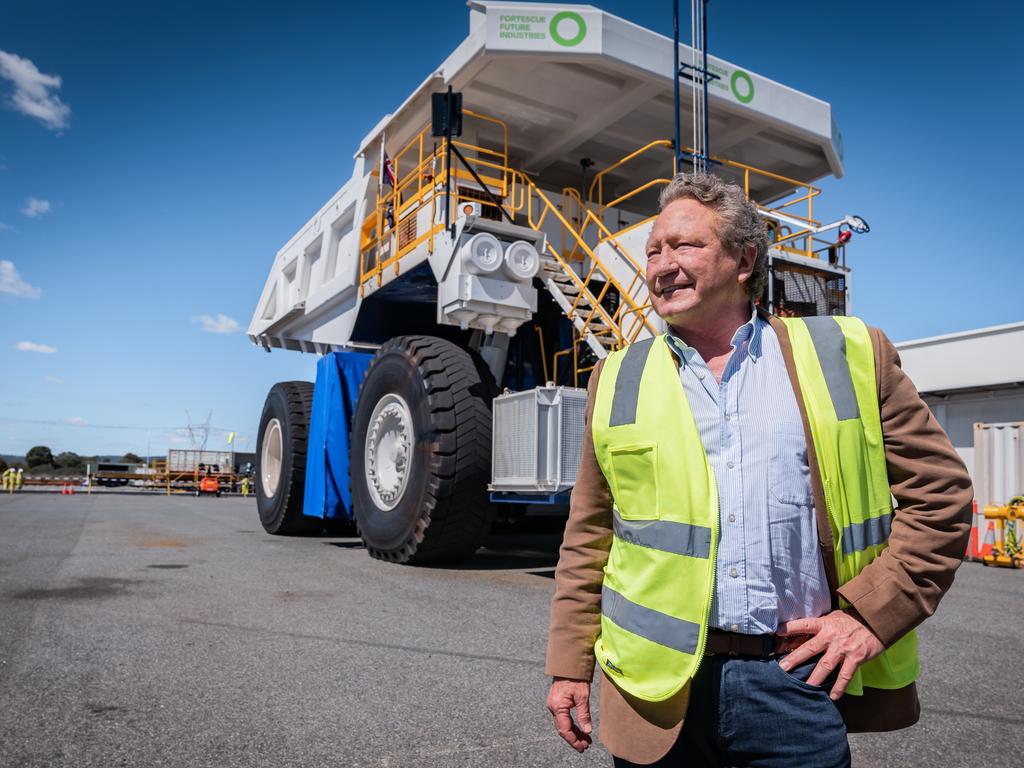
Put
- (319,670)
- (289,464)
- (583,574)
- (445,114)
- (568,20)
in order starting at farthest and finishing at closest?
1. (289,464)
2. (568,20)
3. (445,114)
4. (319,670)
5. (583,574)

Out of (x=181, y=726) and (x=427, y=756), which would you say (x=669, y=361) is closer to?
(x=427, y=756)

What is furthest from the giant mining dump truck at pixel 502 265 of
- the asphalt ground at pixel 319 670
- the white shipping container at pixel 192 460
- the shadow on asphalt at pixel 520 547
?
the white shipping container at pixel 192 460

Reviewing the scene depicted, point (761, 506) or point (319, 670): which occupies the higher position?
point (761, 506)

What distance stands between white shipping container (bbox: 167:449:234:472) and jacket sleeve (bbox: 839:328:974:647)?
3395 centimetres

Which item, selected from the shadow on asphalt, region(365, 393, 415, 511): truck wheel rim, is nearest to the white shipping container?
the shadow on asphalt

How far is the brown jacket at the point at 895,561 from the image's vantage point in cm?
151

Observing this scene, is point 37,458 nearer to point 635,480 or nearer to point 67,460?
point 67,460

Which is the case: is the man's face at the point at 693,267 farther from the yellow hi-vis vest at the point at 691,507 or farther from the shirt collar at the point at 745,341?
the yellow hi-vis vest at the point at 691,507

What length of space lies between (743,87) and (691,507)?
754 centimetres

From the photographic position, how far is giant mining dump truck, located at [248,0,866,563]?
265 inches

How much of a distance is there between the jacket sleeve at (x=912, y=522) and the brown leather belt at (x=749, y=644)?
15cm

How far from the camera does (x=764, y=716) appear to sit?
1.51m

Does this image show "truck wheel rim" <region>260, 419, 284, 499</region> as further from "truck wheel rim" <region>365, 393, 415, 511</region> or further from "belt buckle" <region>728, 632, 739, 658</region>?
"belt buckle" <region>728, 632, 739, 658</region>

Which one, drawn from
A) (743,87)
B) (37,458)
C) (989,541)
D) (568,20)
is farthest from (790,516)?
(37,458)
